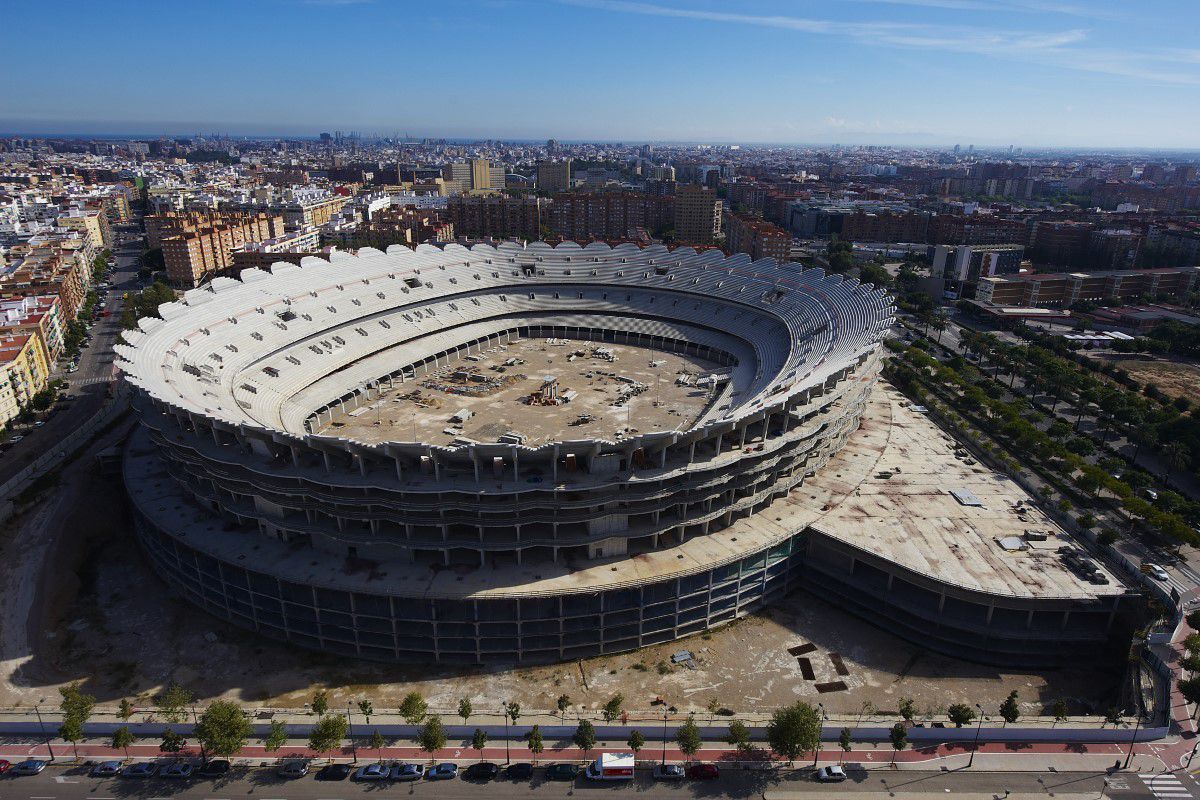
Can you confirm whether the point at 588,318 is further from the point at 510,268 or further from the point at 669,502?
the point at 669,502

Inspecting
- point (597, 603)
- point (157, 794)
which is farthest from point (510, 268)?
point (157, 794)

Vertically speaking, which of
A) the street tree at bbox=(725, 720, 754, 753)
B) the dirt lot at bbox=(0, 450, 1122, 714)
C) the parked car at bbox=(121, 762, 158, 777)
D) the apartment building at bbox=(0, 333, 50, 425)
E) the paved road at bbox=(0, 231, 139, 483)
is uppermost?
the apartment building at bbox=(0, 333, 50, 425)

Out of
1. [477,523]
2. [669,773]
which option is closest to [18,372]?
[477,523]

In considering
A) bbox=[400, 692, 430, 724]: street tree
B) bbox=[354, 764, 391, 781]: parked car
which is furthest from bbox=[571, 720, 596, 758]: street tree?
bbox=[354, 764, 391, 781]: parked car

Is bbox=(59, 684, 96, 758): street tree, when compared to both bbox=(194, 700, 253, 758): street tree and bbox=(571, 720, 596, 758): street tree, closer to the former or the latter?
bbox=(194, 700, 253, 758): street tree

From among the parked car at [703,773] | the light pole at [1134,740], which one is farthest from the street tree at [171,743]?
the light pole at [1134,740]

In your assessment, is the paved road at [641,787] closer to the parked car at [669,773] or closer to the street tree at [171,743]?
the parked car at [669,773]

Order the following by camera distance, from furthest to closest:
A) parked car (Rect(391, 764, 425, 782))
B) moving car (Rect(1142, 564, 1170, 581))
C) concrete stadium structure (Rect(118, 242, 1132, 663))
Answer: moving car (Rect(1142, 564, 1170, 581))
concrete stadium structure (Rect(118, 242, 1132, 663))
parked car (Rect(391, 764, 425, 782))

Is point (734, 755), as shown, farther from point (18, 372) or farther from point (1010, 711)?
point (18, 372)

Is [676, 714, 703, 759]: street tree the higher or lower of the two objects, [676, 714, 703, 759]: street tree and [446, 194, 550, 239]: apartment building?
the lower
